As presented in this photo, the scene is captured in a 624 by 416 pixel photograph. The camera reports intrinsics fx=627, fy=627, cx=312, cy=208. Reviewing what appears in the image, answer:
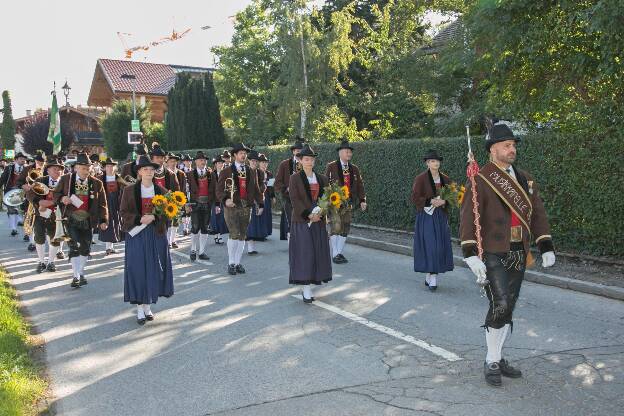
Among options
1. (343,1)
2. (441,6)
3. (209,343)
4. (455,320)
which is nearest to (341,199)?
(455,320)

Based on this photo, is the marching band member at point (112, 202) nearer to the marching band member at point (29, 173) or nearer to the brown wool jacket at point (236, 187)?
the marching band member at point (29, 173)

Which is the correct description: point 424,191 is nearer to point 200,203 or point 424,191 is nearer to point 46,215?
point 200,203

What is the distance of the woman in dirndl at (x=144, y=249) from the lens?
7.47 m

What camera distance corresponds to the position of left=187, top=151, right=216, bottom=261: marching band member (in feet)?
41.7

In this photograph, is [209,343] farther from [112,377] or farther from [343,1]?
[343,1]

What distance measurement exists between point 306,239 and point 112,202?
24.1 feet

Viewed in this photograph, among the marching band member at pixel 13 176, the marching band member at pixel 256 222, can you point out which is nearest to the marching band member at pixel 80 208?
the marching band member at pixel 256 222

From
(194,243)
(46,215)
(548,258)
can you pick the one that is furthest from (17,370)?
(194,243)

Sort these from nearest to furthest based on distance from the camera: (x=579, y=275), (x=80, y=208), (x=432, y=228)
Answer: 1. (x=432, y=228)
2. (x=579, y=275)
3. (x=80, y=208)

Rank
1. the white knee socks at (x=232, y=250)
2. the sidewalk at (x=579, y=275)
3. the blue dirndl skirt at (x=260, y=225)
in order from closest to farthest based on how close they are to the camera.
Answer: the sidewalk at (x=579, y=275) → the white knee socks at (x=232, y=250) → the blue dirndl skirt at (x=260, y=225)

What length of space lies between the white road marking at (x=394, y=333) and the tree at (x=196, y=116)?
3174 cm

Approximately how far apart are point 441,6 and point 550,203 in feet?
47.9

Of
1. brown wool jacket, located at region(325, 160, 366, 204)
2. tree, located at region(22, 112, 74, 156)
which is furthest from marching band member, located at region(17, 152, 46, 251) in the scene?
tree, located at region(22, 112, 74, 156)

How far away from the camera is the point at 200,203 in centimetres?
1352
